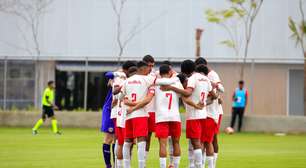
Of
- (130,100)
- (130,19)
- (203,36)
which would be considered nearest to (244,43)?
(203,36)

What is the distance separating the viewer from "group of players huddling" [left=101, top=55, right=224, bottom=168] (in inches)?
674

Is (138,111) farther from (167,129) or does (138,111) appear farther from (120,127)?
(120,127)

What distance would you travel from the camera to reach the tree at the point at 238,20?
146ft

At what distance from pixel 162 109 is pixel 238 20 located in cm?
2888

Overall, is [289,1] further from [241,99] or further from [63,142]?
[63,142]

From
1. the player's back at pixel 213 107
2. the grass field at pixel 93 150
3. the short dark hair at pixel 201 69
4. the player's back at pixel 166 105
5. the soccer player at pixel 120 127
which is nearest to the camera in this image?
the player's back at pixel 166 105

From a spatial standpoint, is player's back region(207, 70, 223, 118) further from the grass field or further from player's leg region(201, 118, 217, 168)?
the grass field

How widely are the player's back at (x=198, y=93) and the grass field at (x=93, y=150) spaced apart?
9.42 feet

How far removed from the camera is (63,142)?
28500 millimetres

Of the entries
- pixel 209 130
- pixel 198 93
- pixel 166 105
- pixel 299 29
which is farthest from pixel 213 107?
pixel 299 29

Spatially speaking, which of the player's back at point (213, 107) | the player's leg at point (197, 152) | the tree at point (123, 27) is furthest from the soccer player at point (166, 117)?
the tree at point (123, 27)

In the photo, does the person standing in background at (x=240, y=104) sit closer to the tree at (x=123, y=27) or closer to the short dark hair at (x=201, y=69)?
the tree at (x=123, y=27)

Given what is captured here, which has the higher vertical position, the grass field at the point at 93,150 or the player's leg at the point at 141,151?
the player's leg at the point at 141,151

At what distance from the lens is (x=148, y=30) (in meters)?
46.9
